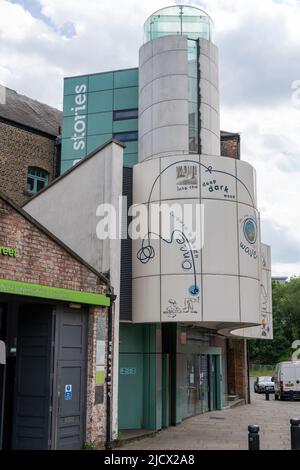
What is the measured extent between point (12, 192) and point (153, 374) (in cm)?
1249

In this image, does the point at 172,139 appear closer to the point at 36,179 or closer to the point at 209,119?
the point at 209,119

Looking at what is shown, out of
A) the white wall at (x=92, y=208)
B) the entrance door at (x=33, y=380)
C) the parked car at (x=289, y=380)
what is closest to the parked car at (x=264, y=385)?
the parked car at (x=289, y=380)

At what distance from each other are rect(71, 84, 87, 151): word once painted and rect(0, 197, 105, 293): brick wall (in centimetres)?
1513

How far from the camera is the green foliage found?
68312 millimetres

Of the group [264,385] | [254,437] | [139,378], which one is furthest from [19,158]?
[264,385]

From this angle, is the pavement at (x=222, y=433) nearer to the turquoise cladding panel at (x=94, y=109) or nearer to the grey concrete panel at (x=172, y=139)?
the grey concrete panel at (x=172, y=139)

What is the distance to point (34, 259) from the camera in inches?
441

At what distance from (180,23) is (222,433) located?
44.0 feet

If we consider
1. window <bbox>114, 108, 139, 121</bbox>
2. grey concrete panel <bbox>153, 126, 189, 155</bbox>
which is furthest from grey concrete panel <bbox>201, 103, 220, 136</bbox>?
window <bbox>114, 108, 139, 121</bbox>

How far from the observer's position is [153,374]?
1609 centimetres

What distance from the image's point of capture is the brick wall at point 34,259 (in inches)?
418
